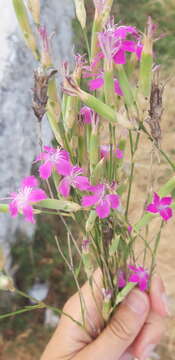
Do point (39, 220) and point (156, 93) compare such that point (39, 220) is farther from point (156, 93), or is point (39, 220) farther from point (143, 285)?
point (156, 93)

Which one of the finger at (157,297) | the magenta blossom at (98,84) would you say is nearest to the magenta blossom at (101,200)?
the magenta blossom at (98,84)

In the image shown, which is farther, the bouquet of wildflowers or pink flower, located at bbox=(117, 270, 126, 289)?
pink flower, located at bbox=(117, 270, 126, 289)

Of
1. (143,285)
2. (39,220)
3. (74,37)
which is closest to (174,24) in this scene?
(74,37)

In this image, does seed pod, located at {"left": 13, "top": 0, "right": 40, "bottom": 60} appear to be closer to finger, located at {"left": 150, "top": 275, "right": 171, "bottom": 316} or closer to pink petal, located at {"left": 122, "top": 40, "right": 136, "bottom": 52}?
pink petal, located at {"left": 122, "top": 40, "right": 136, "bottom": 52}

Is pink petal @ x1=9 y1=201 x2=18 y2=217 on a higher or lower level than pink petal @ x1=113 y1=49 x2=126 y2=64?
lower

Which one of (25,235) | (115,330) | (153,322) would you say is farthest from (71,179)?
(25,235)

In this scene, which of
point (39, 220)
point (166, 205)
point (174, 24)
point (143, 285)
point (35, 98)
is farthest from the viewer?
point (174, 24)

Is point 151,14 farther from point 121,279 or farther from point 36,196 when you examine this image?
point 36,196

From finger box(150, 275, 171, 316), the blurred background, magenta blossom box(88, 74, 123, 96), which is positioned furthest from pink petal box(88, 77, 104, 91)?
the blurred background
